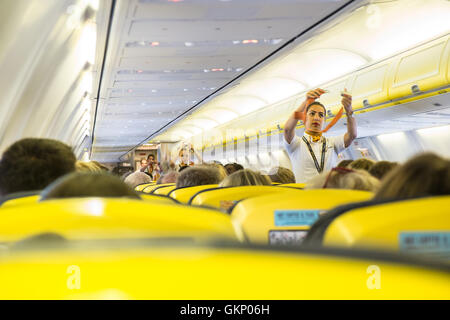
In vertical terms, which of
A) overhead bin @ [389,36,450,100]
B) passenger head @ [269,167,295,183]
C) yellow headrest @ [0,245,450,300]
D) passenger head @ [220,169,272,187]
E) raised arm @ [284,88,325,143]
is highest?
overhead bin @ [389,36,450,100]

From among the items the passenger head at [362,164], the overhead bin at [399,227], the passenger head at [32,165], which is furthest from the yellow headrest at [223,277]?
the passenger head at [362,164]

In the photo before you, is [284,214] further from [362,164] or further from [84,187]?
[362,164]

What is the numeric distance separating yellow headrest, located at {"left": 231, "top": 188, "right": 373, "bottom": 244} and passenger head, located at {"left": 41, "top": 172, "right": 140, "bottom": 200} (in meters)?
0.48

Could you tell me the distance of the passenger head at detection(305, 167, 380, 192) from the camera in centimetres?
260

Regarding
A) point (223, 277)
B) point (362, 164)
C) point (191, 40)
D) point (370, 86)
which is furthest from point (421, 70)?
point (223, 277)

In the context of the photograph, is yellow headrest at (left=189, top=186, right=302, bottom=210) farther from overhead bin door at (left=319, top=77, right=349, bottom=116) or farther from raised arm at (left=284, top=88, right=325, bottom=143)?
overhead bin door at (left=319, top=77, right=349, bottom=116)

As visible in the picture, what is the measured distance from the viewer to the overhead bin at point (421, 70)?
755 cm

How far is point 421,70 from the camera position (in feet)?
26.7

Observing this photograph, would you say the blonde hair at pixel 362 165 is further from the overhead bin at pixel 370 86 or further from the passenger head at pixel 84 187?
the overhead bin at pixel 370 86

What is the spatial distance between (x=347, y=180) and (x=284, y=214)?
92cm

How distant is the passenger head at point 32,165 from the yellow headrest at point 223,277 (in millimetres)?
2312

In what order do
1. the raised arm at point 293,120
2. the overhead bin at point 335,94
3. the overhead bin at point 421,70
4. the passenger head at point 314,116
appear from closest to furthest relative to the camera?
1. the raised arm at point 293,120
2. the passenger head at point 314,116
3. the overhead bin at point 421,70
4. the overhead bin at point 335,94

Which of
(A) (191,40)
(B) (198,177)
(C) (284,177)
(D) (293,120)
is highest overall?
(A) (191,40)

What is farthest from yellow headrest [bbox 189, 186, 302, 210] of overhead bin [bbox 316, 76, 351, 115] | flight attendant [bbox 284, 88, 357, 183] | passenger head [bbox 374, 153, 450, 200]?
overhead bin [bbox 316, 76, 351, 115]
